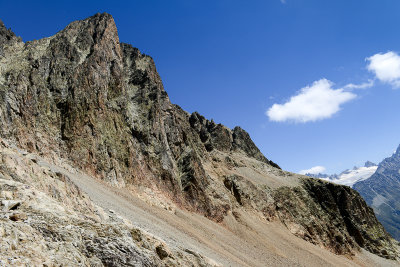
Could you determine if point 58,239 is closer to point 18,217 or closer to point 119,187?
point 18,217

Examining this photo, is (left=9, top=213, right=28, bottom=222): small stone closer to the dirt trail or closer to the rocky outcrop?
the rocky outcrop

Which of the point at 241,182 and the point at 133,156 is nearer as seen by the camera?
the point at 133,156

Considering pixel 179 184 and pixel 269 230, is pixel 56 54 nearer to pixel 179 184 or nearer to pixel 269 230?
pixel 179 184

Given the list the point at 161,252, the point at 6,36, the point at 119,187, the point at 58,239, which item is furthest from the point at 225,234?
the point at 6,36

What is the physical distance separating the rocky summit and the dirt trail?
1.19 feet

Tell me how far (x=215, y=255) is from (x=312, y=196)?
75.6m

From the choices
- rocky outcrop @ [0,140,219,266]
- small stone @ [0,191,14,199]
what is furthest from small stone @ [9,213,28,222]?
small stone @ [0,191,14,199]

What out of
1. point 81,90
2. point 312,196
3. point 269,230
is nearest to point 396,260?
point 312,196

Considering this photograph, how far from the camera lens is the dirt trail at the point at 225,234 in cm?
3706

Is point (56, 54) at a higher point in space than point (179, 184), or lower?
higher

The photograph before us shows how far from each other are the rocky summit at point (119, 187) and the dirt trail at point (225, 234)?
363mm

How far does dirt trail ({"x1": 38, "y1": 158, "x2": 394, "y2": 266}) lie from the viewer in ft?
122

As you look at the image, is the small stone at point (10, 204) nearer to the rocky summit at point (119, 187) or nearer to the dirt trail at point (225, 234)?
the rocky summit at point (119, 187)

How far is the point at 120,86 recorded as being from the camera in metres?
66.5
